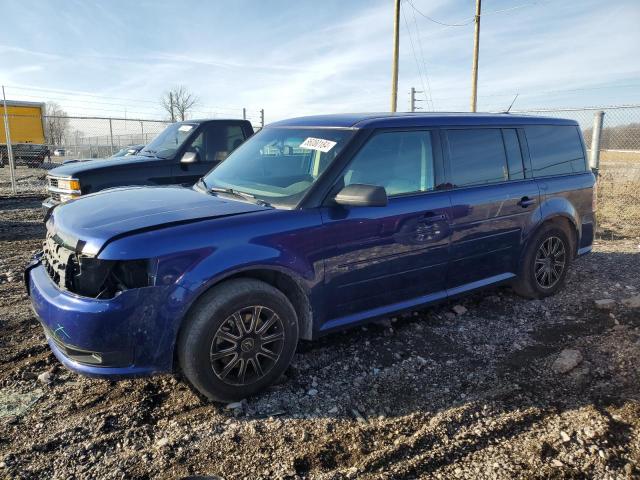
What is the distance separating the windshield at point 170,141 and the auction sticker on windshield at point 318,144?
13.5 ft

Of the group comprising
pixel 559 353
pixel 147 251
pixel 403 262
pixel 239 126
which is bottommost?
pixel 559 353

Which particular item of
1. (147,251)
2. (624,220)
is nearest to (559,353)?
(147,251)

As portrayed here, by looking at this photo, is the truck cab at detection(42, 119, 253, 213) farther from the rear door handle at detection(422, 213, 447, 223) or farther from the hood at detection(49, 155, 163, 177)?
the rear door handle at detection(422, 213, 447, 223)

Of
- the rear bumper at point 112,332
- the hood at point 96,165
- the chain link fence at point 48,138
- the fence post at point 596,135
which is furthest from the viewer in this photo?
the chain link fence at point 48,138

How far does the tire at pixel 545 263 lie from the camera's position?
470 cm

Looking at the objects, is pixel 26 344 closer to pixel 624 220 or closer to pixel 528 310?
pixel 528 310

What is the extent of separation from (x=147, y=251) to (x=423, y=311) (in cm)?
284

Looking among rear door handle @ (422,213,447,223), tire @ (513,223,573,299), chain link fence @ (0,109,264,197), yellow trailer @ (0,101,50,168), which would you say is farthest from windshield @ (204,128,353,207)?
yellow trailer @ (0,101,50,168)

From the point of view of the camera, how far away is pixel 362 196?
3.13 m

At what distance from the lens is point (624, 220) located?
900 centimetres

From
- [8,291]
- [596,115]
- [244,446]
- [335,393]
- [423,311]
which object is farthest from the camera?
[596,115]

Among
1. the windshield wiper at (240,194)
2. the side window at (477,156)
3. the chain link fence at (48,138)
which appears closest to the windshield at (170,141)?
the windshield wiper at (240,194)

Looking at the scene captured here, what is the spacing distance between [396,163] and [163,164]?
14.4 feet

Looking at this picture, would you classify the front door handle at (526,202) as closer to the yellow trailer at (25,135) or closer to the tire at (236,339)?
the tire at (236,339)
